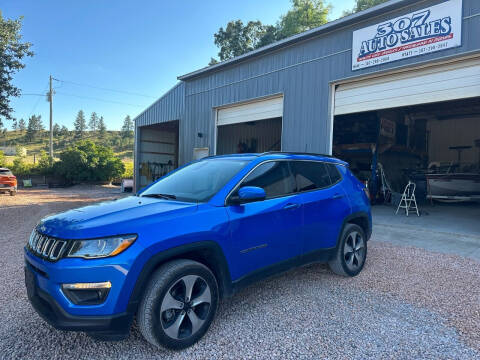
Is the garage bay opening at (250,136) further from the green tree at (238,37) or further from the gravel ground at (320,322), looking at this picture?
the green tree at (238,37)

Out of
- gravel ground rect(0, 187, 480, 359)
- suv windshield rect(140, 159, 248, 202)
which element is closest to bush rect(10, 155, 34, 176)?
gravel ground rect(0, 187, 480, 359)

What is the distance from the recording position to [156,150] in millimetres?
20391

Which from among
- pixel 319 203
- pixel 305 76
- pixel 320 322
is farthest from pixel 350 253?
pixel 305 76

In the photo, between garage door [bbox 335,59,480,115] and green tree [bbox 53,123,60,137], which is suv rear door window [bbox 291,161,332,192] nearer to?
garage door [bbox 335,59,480,115]

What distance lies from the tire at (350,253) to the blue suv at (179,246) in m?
0.25

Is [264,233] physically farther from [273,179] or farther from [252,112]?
[252,112]

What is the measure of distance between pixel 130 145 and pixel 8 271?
119 m

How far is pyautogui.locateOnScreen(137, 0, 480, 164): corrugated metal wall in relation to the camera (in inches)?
289

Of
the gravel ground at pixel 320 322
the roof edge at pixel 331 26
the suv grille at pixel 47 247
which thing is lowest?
the gravel ground at pixel 320 322

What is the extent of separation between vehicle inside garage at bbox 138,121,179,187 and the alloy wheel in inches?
664

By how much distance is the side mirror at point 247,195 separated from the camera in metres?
2.83

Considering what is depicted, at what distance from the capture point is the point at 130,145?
116m

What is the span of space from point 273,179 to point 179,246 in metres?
1.38

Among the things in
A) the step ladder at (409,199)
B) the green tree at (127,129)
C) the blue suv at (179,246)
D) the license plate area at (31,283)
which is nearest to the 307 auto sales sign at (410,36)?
the step ladder at (409,199)
